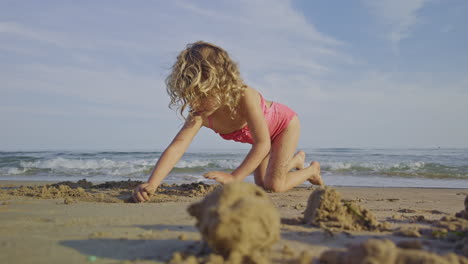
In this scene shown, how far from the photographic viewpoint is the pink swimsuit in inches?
173

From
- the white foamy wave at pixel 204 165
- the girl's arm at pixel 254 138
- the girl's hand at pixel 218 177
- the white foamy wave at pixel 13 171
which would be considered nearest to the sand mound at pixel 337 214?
the girl's hand at pixel 218 177

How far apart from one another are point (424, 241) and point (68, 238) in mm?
1718

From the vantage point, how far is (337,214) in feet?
6.43

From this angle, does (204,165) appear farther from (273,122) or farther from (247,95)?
(247,95)

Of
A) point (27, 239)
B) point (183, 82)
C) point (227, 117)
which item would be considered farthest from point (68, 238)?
point (227, 117)

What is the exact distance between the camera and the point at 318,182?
5.12 metres

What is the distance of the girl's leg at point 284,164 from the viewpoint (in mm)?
4355

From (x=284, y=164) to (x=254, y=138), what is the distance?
102cm

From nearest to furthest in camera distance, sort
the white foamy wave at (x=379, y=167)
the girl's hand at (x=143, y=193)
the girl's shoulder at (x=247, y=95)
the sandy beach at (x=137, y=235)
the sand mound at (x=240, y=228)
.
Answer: the sand mound at (x=240, y=228)
the sandy beach at (x=137, y=235)
the girl's hand at (x=143, y=193)
the girl's shoulder at (x=247, y=95)
the white foamy wave at (x=379, y=167)

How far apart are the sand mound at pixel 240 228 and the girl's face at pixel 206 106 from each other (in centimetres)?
230

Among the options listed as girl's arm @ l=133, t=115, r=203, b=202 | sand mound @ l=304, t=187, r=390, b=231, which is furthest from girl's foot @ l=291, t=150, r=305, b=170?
sand mound @ l=304, t=187, r=390, b=231

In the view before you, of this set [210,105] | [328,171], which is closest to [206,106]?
[210,105]

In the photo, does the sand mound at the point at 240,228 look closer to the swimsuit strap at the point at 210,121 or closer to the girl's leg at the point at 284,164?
the swimsuit strap at the point at 210,121

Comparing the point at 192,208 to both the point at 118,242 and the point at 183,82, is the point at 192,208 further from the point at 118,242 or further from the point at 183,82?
the point at 183,82
